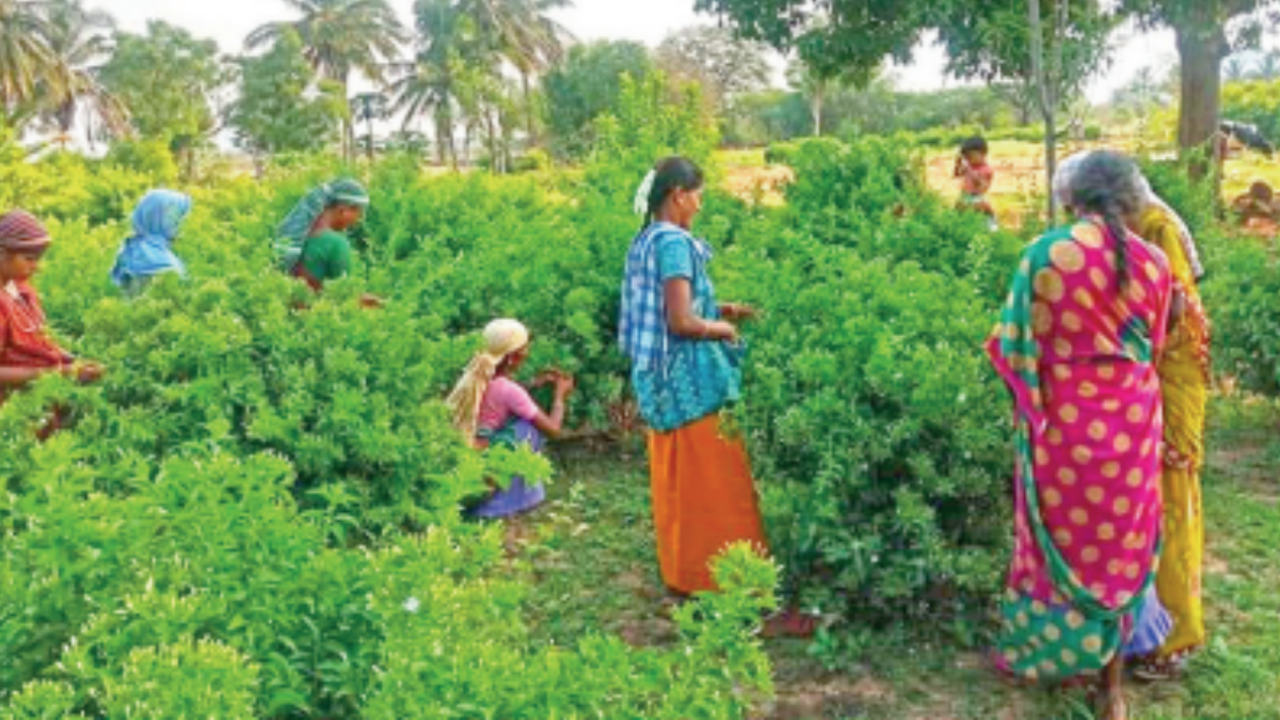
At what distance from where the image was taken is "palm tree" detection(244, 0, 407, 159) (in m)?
52.2

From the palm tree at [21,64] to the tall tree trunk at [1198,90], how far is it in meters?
28.6

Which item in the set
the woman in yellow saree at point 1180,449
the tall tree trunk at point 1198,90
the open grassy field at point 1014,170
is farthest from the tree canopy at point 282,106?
the woman in yellow saree at point 1180,449

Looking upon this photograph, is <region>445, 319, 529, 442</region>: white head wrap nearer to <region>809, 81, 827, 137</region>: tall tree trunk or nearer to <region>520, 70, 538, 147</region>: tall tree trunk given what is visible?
<region>520, 70, 538, 147</region>: tall tree trunk

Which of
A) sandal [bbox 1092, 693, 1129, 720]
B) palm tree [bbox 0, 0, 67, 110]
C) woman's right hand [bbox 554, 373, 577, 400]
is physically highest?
palm tree [bbox 0, 0, 67, 110]

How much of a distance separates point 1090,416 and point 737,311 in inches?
60.3

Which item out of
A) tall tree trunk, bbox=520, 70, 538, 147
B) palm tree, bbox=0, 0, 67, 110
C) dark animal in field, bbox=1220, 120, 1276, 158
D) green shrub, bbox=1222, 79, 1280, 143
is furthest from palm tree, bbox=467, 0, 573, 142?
dark animal in field, bbox=1220, 120, 1276, 158

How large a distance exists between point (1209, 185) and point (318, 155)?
20.6ft

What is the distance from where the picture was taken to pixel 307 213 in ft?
19.5

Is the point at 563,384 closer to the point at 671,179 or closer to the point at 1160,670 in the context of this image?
the point at 671,179

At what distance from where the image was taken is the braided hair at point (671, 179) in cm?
430

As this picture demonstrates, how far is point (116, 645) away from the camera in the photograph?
1.84 m

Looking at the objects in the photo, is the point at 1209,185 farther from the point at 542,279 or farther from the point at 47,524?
the point at 47,524

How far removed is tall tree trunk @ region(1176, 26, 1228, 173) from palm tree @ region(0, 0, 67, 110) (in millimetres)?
28609

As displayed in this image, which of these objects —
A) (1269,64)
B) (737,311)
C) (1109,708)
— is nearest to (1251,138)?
(1269,64)
